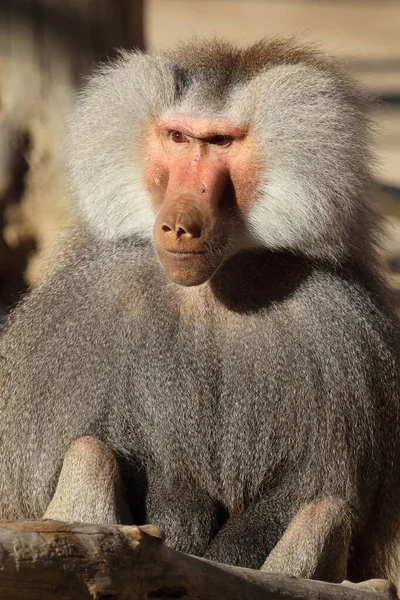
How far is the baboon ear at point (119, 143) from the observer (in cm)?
354

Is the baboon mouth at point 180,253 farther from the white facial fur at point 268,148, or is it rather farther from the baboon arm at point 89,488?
the baboon arm at point 89,488

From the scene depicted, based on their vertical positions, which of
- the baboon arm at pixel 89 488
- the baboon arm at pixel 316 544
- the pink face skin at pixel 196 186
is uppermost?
the pink face skin at pixel 196 186

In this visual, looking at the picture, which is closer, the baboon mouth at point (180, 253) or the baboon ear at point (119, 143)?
the baboon mouth at point (180, 253)

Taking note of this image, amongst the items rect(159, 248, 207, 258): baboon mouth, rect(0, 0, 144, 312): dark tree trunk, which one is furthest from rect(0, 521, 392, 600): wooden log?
rect(0, 0, 144, 312): dark tree trunk

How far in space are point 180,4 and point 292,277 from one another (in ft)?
37.6

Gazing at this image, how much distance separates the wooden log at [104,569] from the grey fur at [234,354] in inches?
25.3

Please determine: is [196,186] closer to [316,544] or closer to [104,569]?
[316,544]

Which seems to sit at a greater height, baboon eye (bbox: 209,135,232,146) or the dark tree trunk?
baboon eye (bbox: 209,135,232,146)

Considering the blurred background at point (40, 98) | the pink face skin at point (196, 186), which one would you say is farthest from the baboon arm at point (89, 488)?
the blurred background at point (40, 98)

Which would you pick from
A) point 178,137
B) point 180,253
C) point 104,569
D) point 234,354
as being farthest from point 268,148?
point 104,569

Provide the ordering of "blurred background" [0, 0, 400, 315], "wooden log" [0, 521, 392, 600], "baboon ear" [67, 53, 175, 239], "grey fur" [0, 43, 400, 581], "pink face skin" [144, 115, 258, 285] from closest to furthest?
"wooden log" [0, 521, 392, 600] → "pink face skin" [144, 115, 258, 285] → "grey fur" [0, 43, 400, 581] → "baboon ear" [67, 53, 175, 239] → "blurred background" [0, 0, 400, 315]

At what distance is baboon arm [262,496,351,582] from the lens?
3.38 m

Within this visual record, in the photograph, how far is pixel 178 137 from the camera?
3.50m

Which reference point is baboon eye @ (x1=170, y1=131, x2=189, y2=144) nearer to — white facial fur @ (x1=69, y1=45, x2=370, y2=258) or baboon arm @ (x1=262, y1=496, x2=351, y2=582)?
white facial fur @ (x1=69, y1=45, x2=370, y2=258)
